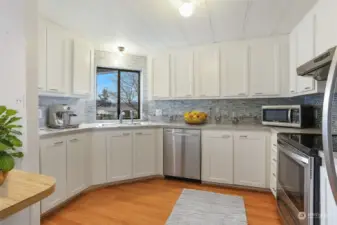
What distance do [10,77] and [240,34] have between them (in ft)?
9.29

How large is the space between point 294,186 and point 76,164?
7.83 ft

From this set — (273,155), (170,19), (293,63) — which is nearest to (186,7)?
(170,19)

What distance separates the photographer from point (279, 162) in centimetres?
214

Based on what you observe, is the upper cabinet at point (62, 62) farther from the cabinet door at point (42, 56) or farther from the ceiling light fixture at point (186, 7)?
the ceiling light fixture at point (186, 7)

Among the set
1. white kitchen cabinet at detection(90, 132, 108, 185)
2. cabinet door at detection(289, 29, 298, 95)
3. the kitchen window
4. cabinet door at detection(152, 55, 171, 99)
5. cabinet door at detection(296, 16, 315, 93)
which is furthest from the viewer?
the kitchen window

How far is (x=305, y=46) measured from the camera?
2.44m

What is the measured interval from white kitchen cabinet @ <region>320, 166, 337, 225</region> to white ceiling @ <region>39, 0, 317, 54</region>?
172cm

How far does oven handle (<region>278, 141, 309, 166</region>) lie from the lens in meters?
1.46

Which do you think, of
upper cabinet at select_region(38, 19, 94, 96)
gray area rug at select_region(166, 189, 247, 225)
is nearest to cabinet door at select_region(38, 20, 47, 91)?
upper cabinet at select_region(38, 19, 94, 96)

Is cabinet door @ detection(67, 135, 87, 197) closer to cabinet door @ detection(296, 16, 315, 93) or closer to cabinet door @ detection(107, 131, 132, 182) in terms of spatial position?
cabinet door @ detection(107, 131, 132, 182)

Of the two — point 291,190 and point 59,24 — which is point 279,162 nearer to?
point 291,190

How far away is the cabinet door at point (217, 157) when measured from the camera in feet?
10.1

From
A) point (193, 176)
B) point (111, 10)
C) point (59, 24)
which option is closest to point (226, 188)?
point (193, 176)

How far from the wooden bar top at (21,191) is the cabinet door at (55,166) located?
52.5 inches
